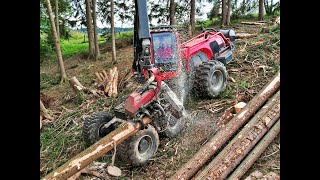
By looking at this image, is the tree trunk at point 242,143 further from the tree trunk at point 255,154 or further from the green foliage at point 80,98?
the green foliage at point 80,98

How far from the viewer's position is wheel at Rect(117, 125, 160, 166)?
5.29m

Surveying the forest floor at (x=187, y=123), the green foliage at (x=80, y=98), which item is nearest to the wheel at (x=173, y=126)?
the forest floor at (x=187, y=123)

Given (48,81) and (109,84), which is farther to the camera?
(48,81)

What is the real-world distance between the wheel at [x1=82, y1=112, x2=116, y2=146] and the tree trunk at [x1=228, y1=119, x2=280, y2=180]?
7.96ft

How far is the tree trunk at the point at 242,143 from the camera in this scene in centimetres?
473

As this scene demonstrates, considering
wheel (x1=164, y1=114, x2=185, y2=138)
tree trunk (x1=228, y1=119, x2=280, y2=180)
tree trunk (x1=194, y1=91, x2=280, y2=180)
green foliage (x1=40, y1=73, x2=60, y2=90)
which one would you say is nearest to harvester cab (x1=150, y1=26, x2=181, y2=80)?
wheel (x1=164, y1=114, x2=185, y2=138)

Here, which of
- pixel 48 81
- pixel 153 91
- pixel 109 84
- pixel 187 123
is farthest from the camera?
pixel 48 81

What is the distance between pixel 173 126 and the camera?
20.9ft

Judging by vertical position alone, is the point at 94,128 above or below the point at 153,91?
below

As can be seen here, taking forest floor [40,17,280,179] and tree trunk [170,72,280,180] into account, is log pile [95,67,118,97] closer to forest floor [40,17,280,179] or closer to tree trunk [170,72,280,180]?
forest floor [40,17,280,179]

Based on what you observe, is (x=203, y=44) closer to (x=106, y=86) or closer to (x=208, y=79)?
(x=208, y=79)

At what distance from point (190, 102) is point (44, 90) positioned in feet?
25.1

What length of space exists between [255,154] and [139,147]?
6.42ft

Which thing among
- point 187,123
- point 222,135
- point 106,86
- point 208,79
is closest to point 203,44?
point 208,79
